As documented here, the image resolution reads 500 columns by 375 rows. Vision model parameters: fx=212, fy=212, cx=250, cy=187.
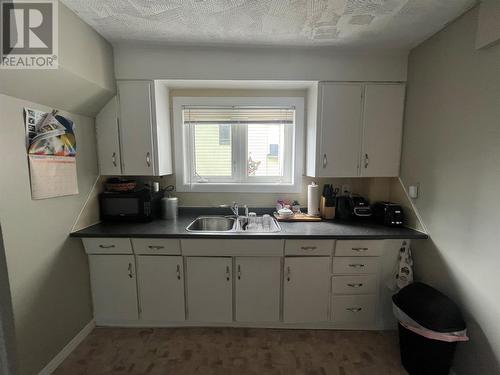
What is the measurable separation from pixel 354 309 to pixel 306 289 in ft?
1.48

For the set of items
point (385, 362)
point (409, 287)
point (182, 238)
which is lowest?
point (385, 362)

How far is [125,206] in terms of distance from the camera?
2025 mm

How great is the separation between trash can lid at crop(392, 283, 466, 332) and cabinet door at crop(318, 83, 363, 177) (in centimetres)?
103

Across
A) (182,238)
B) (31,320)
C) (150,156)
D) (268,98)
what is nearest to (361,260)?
(182,238)

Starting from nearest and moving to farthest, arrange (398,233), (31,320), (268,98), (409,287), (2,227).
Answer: (2,227)
(31,320)
(409,287)
(398,233)
(268,98)

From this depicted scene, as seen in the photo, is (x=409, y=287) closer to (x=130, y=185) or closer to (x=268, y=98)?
(x=268, y=98)

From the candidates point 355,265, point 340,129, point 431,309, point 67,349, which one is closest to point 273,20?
point 340,129

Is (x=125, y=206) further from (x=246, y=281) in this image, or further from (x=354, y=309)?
(x=354, y=309)

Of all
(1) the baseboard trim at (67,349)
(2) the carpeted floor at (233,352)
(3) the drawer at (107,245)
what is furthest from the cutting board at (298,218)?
(1) the baseboard trim at (67,349)

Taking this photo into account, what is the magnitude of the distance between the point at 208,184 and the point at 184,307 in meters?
1.18

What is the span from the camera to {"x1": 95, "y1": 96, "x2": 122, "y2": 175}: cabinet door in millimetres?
1934

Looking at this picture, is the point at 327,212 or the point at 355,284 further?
the point at 327,212

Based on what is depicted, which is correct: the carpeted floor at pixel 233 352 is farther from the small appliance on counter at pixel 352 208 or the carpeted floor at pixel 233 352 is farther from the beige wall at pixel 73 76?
the beige wall at pixel 73 76

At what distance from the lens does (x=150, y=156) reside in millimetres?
1979
